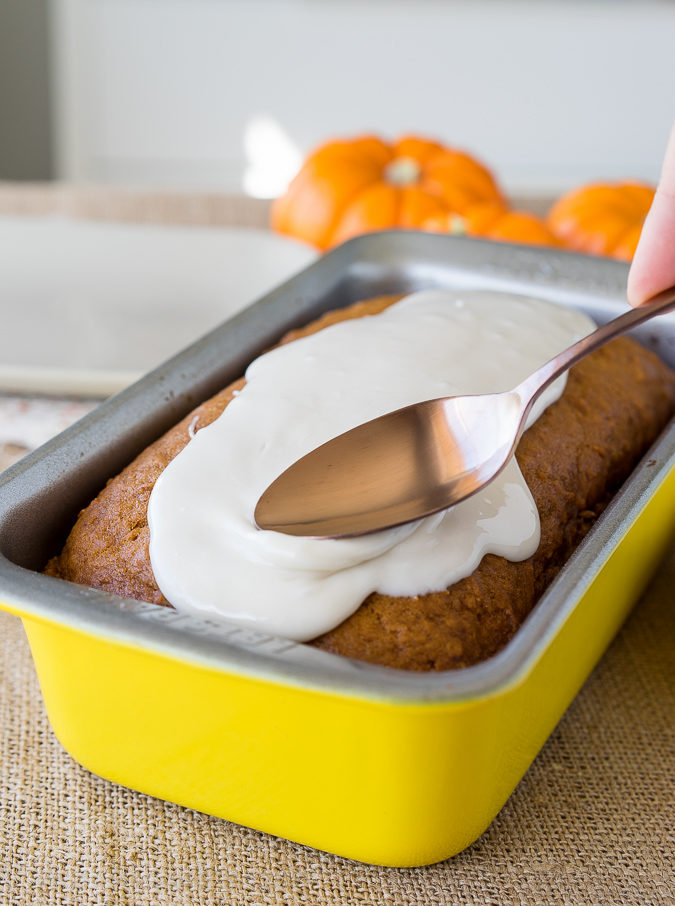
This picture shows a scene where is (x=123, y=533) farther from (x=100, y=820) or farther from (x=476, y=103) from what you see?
(x=476, y=103)

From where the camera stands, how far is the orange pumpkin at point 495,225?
5.98 feet

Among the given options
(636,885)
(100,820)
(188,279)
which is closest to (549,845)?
(636,885)

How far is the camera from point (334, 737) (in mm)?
721

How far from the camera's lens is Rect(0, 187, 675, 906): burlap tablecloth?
2.66ft

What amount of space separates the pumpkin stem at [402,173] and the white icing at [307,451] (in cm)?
97

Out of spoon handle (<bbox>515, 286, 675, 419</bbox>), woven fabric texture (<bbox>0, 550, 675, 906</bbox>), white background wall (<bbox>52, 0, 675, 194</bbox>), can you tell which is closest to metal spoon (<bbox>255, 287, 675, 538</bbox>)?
spoon handle (<bbox>515, 286, 675, 419</bbox>)

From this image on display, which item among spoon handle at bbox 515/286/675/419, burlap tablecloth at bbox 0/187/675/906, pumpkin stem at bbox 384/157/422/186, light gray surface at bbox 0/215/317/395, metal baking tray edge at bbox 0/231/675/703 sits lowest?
burlap tablecloth at bbox 0/187/675/906

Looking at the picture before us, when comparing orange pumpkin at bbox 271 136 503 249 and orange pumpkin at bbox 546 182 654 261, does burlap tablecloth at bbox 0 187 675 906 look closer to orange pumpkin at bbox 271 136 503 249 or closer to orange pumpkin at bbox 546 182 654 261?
orange pumpkin at bbox 546 182 654 261

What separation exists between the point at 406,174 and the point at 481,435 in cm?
131

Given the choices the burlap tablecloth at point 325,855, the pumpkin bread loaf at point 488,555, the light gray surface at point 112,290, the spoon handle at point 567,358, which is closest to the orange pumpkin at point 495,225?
the light gray surface at point 112,290

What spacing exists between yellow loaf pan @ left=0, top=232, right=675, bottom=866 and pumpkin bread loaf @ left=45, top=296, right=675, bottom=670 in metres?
0.05

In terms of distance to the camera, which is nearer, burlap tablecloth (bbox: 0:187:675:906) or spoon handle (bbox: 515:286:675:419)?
burlap tablecloth (bbox: 0:187:675:906)

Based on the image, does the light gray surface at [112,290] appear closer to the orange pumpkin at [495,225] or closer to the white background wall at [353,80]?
the orange pumpkin at [495,225]

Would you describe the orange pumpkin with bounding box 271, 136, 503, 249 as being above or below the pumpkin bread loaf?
above
